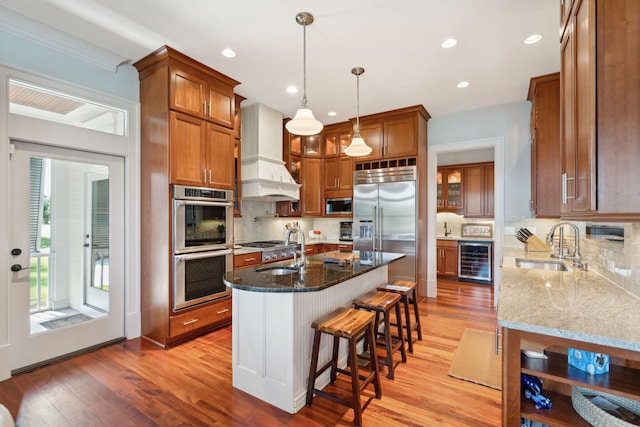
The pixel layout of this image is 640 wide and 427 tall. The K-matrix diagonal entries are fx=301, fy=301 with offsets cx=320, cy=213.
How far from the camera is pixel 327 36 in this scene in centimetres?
270

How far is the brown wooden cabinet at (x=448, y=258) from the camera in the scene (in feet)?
20.1

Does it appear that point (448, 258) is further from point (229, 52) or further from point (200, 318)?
point (229, 52)

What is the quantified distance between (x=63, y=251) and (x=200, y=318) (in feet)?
4.72

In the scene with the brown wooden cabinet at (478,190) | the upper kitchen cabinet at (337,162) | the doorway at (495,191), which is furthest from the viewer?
the brown wooden cabinet at (478,190)

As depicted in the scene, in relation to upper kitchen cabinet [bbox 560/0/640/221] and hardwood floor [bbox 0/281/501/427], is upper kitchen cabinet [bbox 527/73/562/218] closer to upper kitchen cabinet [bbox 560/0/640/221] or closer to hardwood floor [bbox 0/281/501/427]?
hardwood floor [bbox 0/281/501/427]

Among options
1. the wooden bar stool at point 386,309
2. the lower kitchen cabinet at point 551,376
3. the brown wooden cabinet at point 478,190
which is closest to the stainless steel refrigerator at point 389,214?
the wooden bar stool at point 386,309

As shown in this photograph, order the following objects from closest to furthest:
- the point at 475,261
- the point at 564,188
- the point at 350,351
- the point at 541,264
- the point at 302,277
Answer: the point at 564,188 < the point at 350,351 < the point at 302,277 < the point at 541,264 < the point at 475,261

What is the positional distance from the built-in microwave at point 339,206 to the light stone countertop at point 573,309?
133 inches

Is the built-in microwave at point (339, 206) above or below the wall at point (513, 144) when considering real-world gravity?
below

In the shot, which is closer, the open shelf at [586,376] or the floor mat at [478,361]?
the open shelf at [586,376]

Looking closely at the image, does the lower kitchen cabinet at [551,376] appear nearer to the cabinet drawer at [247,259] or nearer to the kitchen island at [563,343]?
the kitchen island at [563,343]

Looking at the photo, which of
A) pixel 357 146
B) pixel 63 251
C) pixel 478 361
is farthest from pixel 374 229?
pixel 63 251

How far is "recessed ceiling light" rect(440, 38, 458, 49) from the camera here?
9.03 feet

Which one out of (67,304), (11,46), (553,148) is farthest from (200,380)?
(553,148)
